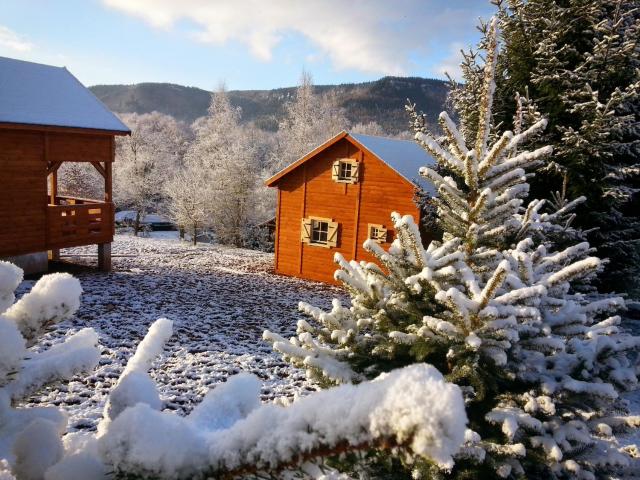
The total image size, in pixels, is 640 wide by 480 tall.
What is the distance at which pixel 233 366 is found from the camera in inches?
368

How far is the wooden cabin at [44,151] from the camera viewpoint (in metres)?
13.5

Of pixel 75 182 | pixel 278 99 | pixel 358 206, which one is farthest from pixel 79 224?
pixel 278 99

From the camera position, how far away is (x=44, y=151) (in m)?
14.2

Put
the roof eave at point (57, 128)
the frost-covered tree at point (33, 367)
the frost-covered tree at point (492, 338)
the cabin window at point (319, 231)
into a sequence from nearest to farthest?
the frost-covered tree at point (33, 367) → the frost-covered tree at point (492, 338) → the roof eave at point (57, 128) → the cabin window at point (319, 231)

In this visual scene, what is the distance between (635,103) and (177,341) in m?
13.3

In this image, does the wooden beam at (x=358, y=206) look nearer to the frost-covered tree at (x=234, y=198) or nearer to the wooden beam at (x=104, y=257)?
the wooden beam at (x=104, y=257)

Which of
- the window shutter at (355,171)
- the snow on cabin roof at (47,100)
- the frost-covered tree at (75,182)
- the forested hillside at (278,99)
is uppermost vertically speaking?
the forested hillside at (278,99)

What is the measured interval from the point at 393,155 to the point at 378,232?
3.26 metres

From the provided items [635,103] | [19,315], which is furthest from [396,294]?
[635,103]

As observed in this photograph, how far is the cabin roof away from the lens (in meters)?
16.9

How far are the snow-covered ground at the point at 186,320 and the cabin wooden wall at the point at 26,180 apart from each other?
1.85 m

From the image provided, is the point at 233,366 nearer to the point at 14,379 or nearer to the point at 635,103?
the point at 14,379

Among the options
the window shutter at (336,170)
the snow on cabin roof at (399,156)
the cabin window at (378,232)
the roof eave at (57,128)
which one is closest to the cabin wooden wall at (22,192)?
the roof eave at (57,128)

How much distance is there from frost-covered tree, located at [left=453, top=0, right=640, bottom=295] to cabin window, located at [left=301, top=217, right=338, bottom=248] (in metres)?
8.38
